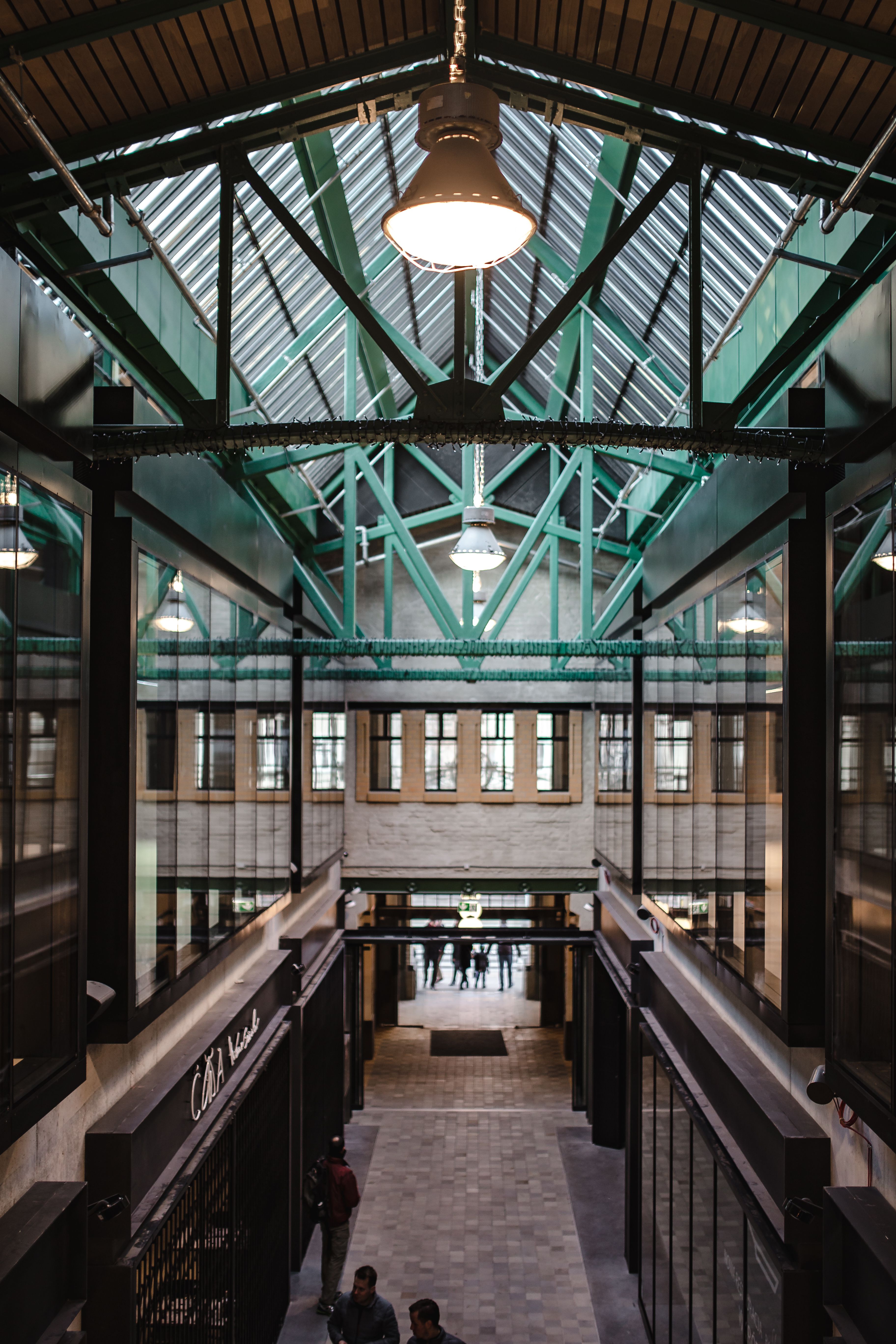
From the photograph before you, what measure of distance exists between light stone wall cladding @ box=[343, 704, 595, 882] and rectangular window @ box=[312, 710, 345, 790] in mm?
1038

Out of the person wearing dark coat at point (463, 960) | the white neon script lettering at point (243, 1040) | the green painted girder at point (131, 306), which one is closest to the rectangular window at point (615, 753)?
the white neon script lettering at point (243, 1040)

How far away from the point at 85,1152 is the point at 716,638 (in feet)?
20.1

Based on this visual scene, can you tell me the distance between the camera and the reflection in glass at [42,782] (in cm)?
525

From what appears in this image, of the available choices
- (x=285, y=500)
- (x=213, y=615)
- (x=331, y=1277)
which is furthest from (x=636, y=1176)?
(x=285, y=500)

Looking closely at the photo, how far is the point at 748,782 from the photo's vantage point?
8.09 metres

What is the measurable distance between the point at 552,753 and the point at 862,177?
1793 cm

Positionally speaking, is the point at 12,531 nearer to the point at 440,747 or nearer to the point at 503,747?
the point at 440,747

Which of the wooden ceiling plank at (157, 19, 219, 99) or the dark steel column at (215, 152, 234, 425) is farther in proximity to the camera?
the dark steel column at (215, 152, 234, 425)

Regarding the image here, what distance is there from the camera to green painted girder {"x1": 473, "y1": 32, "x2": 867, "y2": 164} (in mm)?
6254

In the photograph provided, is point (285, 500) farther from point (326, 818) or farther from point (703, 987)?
point (703, 987)

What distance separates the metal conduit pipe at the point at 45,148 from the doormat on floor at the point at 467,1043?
20248mm

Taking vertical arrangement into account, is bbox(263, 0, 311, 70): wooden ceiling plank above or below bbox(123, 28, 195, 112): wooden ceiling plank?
above

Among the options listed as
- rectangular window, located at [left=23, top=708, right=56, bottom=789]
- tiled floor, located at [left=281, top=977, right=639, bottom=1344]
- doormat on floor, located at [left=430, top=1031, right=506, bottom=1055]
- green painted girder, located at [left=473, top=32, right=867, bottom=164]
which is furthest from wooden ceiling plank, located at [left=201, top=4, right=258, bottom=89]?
doormat on floor, located at [left=430, top=1031, right=506, bottom=1055]

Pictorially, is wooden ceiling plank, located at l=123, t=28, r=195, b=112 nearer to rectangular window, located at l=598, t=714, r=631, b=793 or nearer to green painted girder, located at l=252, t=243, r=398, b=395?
green painted girder, located at l=252, t=243, r=398, b=395
